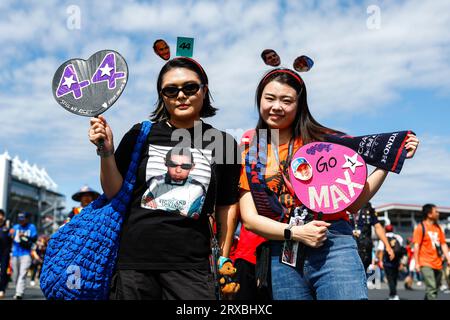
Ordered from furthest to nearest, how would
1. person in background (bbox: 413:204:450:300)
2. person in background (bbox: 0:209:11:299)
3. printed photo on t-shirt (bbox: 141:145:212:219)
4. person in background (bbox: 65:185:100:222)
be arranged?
person in background (bbox: 0:209:11:299) < person in background (bbox: 413:204:450:300) < person in background (bbox: 65:185:100:222) < printed photo on t-shirt (bbox: 141:145:212:219)

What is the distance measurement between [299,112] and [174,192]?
2.71 feet

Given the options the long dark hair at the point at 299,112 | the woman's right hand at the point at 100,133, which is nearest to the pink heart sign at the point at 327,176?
the long dark hair at the point at 299,112

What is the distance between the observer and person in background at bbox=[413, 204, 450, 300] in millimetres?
7793

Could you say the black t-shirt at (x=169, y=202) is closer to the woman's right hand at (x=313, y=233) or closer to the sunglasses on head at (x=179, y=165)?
the sunglasses on head at (x=179, y=165)

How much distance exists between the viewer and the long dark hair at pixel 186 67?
256cm

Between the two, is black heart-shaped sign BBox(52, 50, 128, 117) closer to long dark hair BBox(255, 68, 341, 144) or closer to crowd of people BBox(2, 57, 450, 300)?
crowd of people BBox(2, 57, 450, 300)

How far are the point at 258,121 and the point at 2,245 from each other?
885cm

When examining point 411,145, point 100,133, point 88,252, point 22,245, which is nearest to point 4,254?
point 22,245

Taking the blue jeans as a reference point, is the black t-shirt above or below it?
above

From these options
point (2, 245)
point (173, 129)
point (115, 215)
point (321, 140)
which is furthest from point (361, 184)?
point (2, 245)

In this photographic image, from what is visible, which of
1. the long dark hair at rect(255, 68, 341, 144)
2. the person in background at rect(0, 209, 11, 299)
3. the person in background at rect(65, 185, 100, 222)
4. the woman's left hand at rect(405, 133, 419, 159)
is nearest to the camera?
the woman's left hand at rect(405, 133, 419, 159)

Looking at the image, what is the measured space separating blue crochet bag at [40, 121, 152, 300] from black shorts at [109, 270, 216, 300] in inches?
2.9

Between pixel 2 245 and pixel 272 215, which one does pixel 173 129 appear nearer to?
pixel 272 215

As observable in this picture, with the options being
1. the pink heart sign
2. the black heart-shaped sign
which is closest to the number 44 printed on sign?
the black heart-shaped sign
